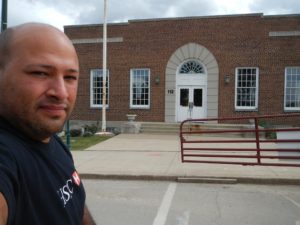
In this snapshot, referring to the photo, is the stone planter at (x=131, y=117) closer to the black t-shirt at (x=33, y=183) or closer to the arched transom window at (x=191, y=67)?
the arched transom window at (x=191, y=67)

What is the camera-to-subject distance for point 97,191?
7965mm

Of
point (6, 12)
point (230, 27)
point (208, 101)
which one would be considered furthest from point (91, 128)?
point (6, 12)

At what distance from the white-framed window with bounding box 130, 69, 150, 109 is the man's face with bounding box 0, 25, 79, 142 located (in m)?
22.1

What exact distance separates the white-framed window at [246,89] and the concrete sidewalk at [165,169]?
9.95 meters

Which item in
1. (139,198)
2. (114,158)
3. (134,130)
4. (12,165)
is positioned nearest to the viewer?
(12,165)

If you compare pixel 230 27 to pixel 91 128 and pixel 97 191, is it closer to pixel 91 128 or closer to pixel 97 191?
pixel 91 128

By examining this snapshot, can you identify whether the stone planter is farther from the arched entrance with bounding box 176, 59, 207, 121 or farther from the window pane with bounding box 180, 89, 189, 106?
the window pane with bounding box 180, 89, 189, 106

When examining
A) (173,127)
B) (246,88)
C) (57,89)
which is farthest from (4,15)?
(246,88)

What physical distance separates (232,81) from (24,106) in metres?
21.7

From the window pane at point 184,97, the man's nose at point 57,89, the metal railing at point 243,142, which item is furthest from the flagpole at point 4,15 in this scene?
the window pane at point 184,97

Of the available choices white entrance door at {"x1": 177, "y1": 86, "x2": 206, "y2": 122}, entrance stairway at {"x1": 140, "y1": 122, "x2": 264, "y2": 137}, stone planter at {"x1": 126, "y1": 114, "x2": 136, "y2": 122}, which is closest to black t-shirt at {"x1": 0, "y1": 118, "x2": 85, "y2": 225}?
entrance stairway at {"x1": 140, "y1": 122, "x2": 264, "y2": 137}

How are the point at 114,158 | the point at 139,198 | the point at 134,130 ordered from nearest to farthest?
the point at 139,198 < the point at 114,158 < the point at 134,130

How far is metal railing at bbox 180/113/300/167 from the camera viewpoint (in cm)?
891

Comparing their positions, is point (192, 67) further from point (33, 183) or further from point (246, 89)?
point (33, 183)
